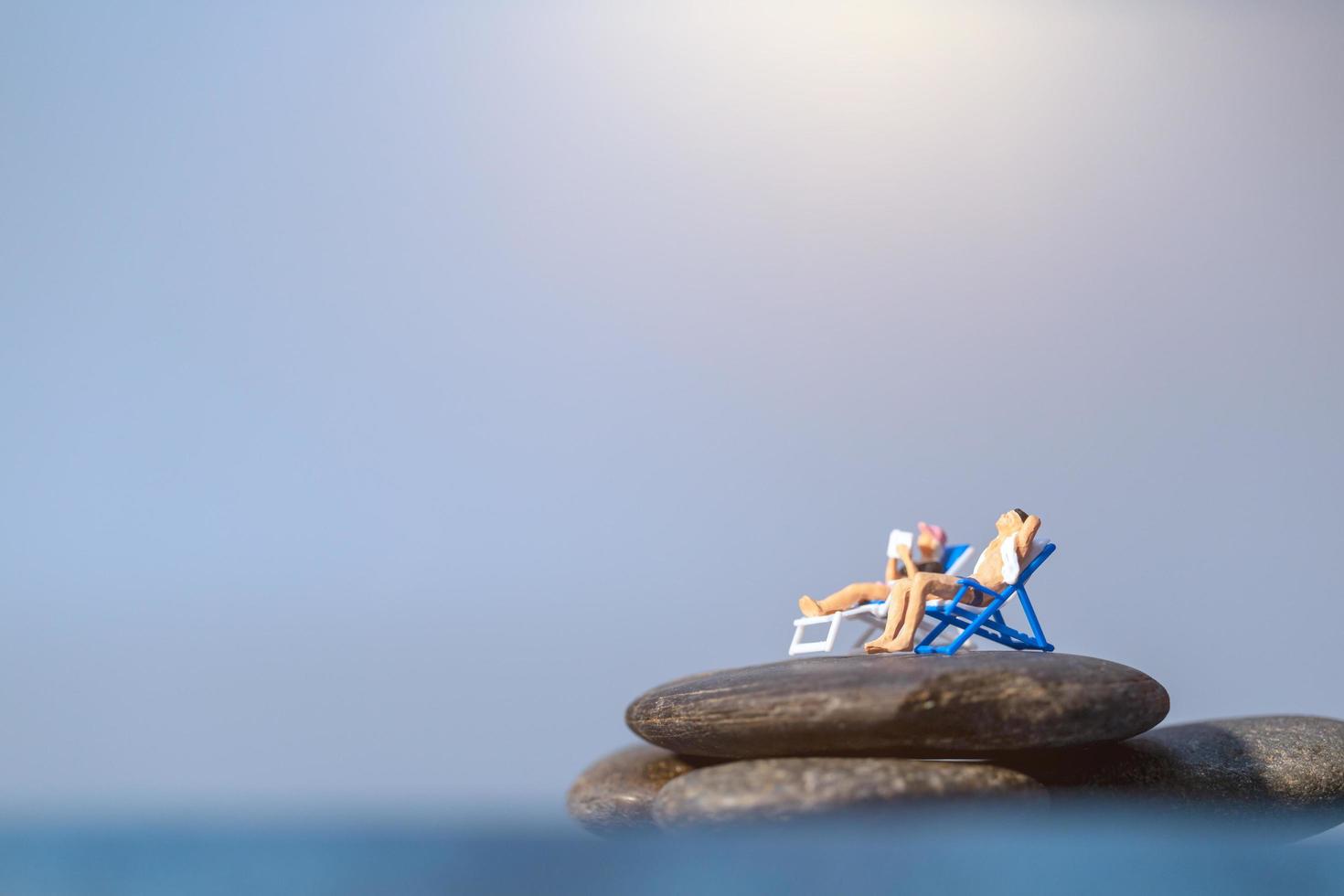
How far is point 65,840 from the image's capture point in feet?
14.9

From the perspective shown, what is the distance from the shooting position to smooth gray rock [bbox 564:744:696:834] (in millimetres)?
6082

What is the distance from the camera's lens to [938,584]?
18.5 ft


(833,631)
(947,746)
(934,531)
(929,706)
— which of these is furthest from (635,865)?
(934,531)

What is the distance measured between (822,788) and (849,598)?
1384mm

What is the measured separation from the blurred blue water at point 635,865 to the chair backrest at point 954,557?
2004 millimetres

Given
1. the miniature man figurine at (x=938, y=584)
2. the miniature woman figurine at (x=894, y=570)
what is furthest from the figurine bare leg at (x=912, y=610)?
the miniature woman figurine at (x=894, y=570)

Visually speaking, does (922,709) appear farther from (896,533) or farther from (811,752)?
(896,533)

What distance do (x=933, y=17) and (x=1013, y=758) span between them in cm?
614

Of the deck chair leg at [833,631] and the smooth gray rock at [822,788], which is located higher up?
the deck chair leg at [833,631]

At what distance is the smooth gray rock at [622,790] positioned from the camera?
20.0 feet

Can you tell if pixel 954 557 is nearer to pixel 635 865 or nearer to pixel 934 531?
pixel 934 531

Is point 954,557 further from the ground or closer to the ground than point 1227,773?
further from the ground

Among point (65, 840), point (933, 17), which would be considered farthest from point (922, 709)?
point (933, 17)

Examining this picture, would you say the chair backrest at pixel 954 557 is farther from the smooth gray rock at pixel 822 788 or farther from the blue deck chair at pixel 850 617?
the smooth gray rock at pixel 822 788
